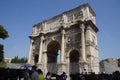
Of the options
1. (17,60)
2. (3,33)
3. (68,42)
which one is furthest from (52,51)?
(17,60)

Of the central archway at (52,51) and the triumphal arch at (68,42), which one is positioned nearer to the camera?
the triumphal arch at (68,42)

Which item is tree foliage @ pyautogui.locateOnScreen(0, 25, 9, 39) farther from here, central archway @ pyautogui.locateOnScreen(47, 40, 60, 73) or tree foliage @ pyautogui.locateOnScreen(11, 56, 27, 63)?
tree foliage @ pyautogui.locateOnScreen(11, 56, 27, 63)

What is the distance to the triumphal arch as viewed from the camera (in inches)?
648

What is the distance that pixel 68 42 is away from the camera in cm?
1852

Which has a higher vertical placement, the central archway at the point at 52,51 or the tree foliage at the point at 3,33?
the tree foliage at the point at 3,33

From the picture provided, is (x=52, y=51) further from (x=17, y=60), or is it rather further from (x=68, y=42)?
(x=17, y=60)

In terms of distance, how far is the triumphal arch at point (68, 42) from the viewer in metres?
16.5

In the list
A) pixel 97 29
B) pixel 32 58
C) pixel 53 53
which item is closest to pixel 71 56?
pixel 53 53

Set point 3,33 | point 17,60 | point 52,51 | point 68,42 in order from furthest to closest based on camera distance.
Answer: point 17,60
point 3,33
point 52,51
point 68,42

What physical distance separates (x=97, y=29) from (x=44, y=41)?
799 cm

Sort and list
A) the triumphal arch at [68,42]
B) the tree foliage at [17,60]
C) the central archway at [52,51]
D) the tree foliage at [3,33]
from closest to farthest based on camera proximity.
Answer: the triumphal arch at [68,42]
the central archway at [52,51]
the tree foliage at [3,33]
the tree foliage at [17,60]

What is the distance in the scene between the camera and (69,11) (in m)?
20.0

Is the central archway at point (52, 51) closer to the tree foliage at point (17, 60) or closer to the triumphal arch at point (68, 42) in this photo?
the triumphal arch at point (68, 42)

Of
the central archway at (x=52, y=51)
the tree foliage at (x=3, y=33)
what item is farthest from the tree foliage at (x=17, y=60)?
the central archway at (x=52, y=51)
